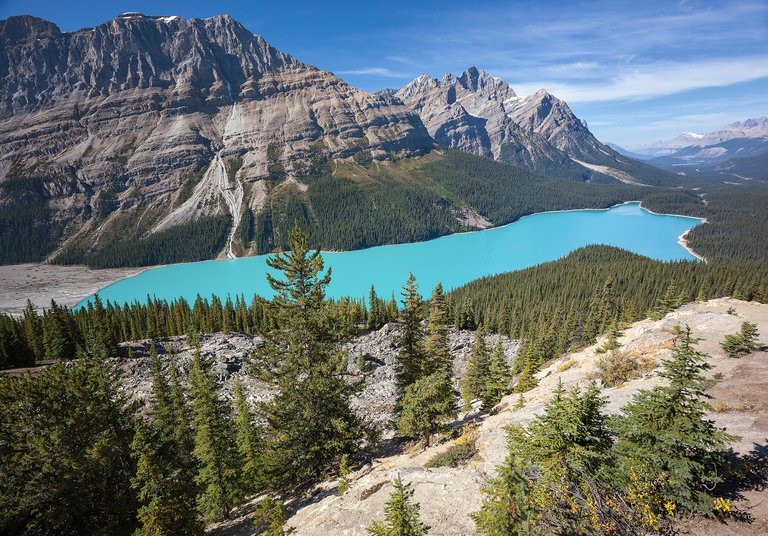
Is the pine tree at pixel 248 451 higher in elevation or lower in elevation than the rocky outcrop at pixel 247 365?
higher

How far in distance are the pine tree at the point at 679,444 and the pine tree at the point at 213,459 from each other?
72.1ft

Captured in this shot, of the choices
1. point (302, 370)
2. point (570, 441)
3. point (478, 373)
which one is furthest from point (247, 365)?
point (570, 441)

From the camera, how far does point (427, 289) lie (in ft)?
456

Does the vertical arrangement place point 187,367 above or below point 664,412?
below

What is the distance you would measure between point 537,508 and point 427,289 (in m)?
130

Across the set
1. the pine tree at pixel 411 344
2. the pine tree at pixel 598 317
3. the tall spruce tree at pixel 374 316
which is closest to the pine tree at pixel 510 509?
the pine tree at pixel 411 344

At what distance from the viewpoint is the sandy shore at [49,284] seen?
460ft

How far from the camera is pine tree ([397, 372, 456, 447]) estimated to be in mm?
23219

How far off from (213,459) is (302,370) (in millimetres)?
9568

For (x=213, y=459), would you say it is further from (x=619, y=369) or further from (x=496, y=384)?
(x=619, y=369)

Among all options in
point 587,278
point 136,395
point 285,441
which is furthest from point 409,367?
point 587,278

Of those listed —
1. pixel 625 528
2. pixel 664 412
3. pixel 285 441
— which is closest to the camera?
pixel 625 528

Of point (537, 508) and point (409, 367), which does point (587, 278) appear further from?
point (537, 508)

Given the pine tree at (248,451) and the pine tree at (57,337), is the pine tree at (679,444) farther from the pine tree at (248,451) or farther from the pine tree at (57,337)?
the pine tree at (57,337)
